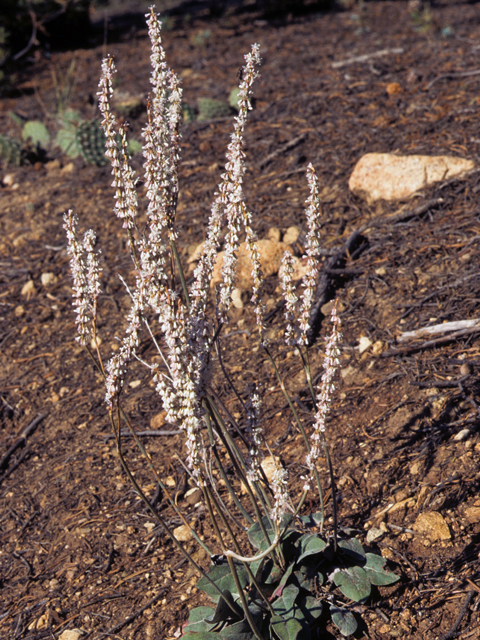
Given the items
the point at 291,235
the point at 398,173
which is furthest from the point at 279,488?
the point at 398,173

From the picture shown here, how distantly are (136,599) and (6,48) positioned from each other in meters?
10.5

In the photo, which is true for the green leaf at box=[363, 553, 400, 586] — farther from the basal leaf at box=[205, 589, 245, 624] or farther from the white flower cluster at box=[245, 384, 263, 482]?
the white flower cluster at box=[245, 384, 263, 482]

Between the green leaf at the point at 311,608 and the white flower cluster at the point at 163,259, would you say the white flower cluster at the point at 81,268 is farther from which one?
the green leaf at the point at 311,608

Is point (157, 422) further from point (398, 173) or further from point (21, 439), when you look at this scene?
point (398, 173)

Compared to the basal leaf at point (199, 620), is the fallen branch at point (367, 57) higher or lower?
higher

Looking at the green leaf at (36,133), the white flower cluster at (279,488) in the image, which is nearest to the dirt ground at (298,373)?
the green leaf at (36,133)

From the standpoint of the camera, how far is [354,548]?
6.79ft

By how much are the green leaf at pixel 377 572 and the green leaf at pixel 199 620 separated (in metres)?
0.56

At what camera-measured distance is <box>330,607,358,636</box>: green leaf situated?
1.89 meters

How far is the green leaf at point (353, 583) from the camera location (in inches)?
76.2

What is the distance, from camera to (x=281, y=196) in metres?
4.64

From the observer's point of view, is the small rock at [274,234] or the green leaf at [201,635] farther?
the small rock at [274,234]

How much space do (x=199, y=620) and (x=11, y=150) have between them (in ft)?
18.7

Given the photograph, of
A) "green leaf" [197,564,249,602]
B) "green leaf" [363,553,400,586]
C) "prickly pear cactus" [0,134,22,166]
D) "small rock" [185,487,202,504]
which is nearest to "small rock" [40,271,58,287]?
"prickly pear cactus" [0,134,22,166]
